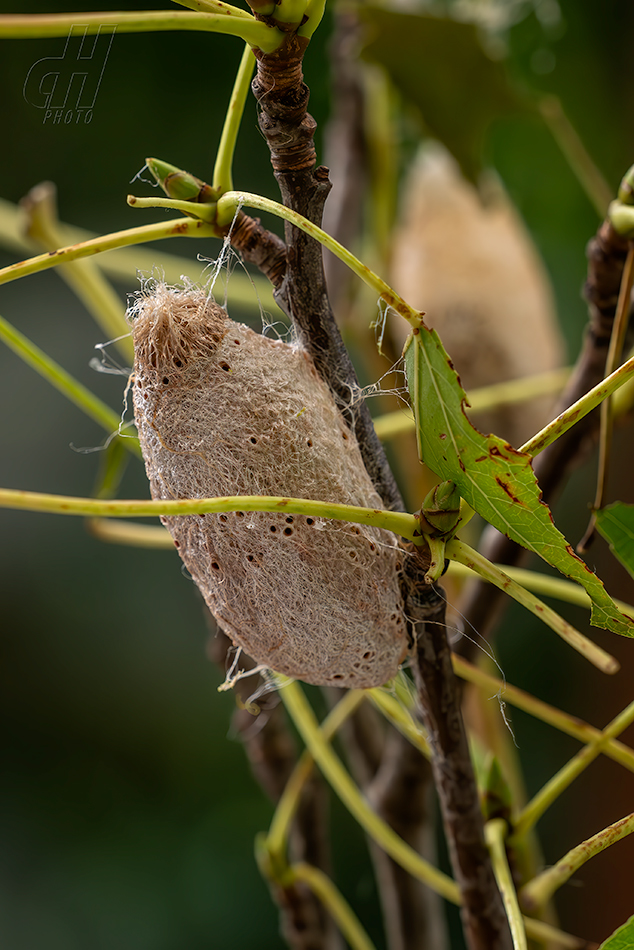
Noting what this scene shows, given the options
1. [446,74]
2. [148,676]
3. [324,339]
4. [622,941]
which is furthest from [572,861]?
[148,676]

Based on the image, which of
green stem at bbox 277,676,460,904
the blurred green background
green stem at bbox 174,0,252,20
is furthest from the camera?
the blurred green background

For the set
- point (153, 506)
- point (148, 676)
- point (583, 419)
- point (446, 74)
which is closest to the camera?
point (153, 506)

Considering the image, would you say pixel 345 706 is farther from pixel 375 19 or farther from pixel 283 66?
pixel 375 19

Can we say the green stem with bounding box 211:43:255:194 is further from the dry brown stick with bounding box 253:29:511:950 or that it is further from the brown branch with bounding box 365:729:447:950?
the brown branch with bounding box 365:729:447:950

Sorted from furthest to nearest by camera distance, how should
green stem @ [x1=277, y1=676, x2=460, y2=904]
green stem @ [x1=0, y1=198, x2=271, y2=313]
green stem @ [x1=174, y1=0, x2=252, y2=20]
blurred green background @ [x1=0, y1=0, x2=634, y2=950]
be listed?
blurred green background @ [x1=0, y1=0, x2=634, y2=950] < green stem @ [x1=0, y1=198, x2=271, y2=313] < green stem @ [x1=277, y1=676, x2=460, y2=904] < green stem @ [x1=174, y1=0, x2=252, y2=20]

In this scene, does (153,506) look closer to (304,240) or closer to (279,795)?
(304,240)

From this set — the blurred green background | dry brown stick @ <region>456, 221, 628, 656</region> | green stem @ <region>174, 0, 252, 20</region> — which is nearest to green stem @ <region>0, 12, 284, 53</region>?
green stem @ <region>174, 0, 252, 20</region>

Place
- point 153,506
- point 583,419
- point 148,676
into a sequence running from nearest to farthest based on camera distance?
point 153,506, point 583,419, point 148,676
